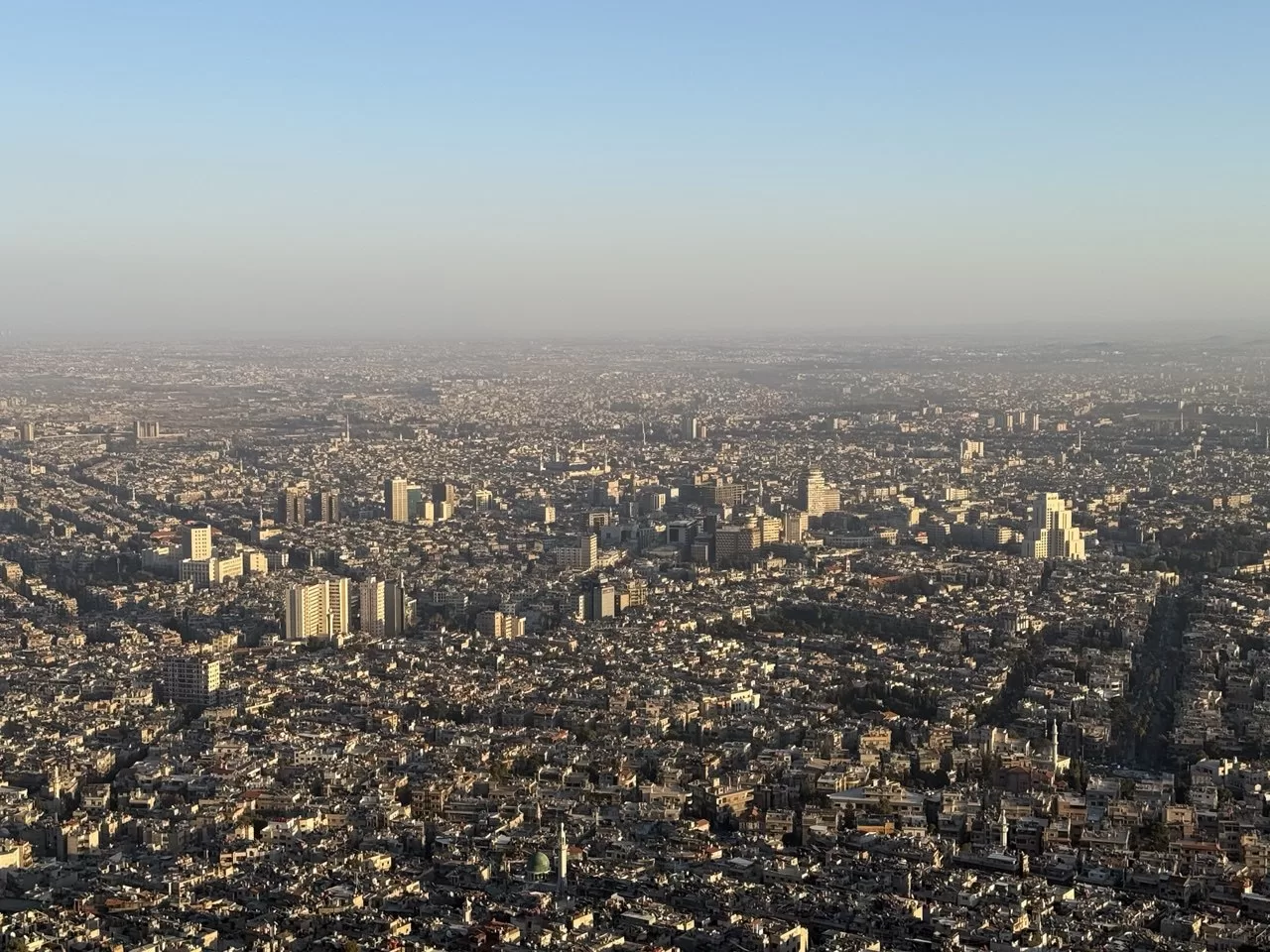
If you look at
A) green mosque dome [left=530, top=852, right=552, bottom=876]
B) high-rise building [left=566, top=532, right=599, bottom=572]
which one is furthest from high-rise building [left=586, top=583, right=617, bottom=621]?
green mosque dome [left=530, top=852, right=552, bottom=876]

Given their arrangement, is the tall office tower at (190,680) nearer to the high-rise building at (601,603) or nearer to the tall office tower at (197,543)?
the high-rise building at (601,603)

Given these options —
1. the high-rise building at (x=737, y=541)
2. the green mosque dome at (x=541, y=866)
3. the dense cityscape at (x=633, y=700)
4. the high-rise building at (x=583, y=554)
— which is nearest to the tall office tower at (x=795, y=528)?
the dense cityscape at (x=633, y=700)

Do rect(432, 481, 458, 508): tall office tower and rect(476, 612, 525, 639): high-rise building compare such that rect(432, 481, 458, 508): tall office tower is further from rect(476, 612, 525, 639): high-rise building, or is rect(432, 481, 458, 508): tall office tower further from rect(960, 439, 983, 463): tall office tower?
rect(960, 439, 983, 463): tall office tower

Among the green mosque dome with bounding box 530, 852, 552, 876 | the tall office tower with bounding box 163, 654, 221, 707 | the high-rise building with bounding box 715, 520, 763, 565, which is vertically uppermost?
the green mosque dome with bounding box 530, 852, 552, 876

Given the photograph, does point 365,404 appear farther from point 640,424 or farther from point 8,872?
point 8,872

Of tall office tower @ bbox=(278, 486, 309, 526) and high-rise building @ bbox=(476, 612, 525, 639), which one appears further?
tall office tower @ bbox=(278, 486, 309, 526)

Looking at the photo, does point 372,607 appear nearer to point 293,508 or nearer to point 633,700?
point 633,700
